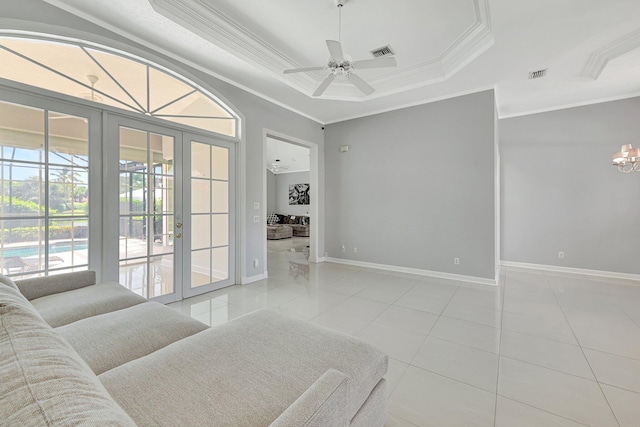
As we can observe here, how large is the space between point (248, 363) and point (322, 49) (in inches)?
140

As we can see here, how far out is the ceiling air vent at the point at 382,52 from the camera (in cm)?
336

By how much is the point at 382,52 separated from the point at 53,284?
4.13m

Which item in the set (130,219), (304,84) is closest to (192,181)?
(130,219)

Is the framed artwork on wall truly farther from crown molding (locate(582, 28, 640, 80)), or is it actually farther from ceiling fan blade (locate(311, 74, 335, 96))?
crown molding (locate(582, 28, 640, 80))

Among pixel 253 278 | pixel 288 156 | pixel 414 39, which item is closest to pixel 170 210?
pixel 253 278

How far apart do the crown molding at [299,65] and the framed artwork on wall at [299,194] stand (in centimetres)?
743

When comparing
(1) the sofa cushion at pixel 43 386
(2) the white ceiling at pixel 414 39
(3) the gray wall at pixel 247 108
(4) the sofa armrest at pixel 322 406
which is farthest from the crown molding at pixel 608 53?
(1) the sofa cushion at pixel 43 386

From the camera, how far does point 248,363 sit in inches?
44.4

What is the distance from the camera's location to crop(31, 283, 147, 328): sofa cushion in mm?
1640

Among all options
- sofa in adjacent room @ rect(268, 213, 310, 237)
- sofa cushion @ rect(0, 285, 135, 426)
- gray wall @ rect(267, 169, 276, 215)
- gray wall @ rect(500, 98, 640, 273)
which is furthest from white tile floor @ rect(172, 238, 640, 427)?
gray wall @ rect(267, 169, 276, 215)

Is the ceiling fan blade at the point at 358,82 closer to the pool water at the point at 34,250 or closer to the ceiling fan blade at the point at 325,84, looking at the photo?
the ceiling fan blade at the point at 325,84

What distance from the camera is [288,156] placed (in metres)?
10.9

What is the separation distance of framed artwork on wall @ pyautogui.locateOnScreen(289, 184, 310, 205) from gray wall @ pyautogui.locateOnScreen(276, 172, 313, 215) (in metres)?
0.15

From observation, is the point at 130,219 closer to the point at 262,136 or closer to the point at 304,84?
the point at 262,136
